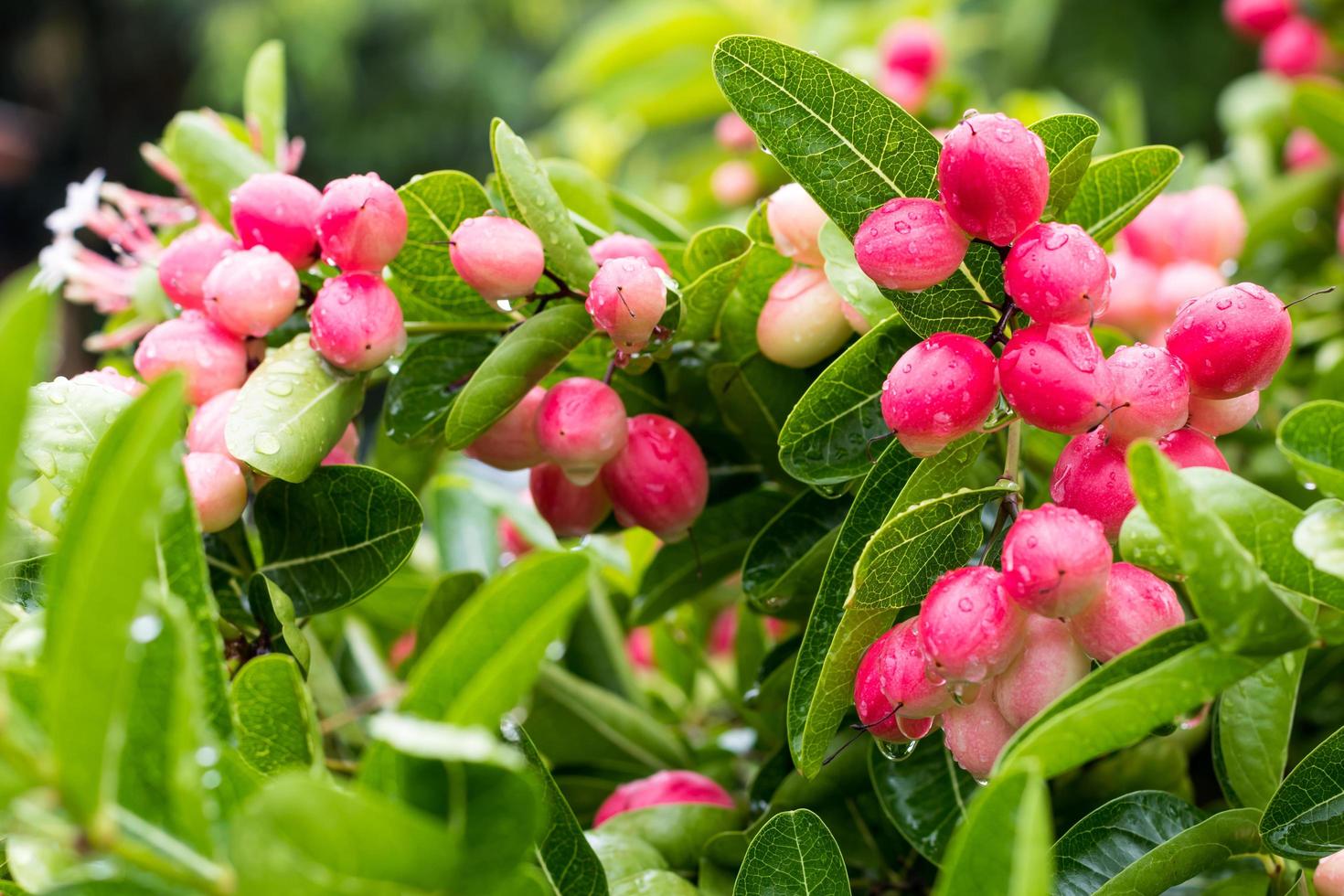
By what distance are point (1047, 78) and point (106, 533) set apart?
244 cm

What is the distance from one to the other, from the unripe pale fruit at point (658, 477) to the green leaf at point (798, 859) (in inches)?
7.0

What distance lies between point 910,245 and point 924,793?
253 millimetres

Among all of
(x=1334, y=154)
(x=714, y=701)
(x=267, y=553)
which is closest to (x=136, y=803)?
(x=267, y=553)

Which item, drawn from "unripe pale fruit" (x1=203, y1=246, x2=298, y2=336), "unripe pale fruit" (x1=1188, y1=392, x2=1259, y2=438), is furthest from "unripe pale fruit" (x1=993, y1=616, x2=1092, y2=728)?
"unripe pale fruit" (x1=203, y1=246, x2=298, y2=336)

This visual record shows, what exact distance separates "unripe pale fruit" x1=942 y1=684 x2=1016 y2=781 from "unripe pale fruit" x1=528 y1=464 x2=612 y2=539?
220 mm

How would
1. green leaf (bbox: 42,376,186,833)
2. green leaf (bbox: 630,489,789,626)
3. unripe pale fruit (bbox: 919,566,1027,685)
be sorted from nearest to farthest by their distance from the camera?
1. green leaf (bbox: 42,376,186,833)
2. unripe pale fruit (bbox: 919,566,1027,685)
3. green leaf (bbox: 630,489,789,626)

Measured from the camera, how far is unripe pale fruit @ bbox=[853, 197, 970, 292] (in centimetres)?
44

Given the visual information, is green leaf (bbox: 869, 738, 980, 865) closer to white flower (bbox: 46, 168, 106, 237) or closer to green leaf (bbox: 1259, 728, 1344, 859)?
green leaf (bbox: 1259, 728, 1344, 859)

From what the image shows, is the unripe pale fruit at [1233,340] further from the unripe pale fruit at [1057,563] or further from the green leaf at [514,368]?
the green leaf at [514,368]

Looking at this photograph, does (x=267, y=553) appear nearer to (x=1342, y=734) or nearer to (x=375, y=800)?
(x=375, y=800)

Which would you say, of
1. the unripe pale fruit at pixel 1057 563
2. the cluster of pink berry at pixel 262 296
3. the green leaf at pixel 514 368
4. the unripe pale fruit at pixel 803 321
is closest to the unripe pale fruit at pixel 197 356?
the cluster of pink berry at pixel 262 296

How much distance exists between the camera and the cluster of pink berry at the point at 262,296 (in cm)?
51

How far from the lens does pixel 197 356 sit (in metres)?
0.53

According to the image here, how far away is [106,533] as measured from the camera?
29cm
